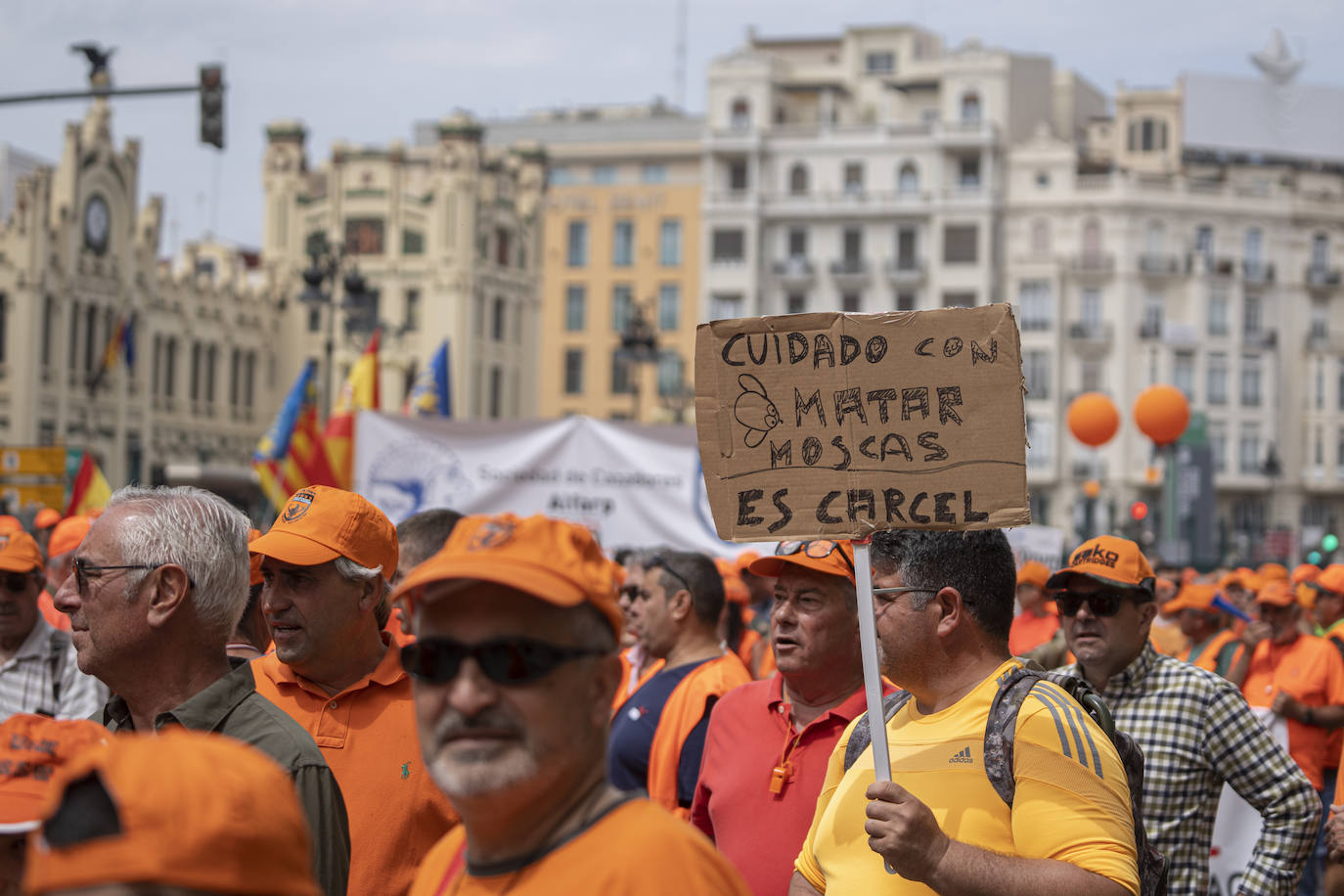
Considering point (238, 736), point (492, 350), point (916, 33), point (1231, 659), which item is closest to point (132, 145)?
point (492, 350)

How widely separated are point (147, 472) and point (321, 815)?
49.7 m

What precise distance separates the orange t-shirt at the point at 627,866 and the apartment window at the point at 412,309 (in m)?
62.0

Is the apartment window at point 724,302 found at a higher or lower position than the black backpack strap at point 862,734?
higher

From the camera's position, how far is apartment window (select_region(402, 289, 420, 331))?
6366cm

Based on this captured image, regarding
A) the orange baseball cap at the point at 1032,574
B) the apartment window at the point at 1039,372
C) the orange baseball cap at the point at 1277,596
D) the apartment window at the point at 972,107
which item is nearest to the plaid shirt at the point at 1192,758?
the orange baseball cap at the point at 1277,596

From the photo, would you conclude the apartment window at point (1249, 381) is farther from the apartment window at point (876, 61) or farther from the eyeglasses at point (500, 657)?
the eyeglasses at point (500, 657)

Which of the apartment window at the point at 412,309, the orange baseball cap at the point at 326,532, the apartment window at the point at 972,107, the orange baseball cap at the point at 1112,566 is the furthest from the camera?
the apartment window at the point at 972,107

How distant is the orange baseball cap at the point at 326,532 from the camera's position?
4148 millimetres

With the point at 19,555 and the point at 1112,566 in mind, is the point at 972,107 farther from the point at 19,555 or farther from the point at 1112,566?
the point at 1112,566

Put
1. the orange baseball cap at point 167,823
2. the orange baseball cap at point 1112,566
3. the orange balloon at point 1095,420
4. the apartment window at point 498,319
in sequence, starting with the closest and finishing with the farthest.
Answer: the orange baseball cap at point 167,823 → the orange baseball cap at point 1112,566 → the orange balloon at point 1095,420 → the apartment window at point 498,319

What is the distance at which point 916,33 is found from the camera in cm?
7688

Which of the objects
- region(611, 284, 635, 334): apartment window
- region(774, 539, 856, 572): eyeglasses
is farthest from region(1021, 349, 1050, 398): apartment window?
region(774, 539, 856, 572): eyeglasses

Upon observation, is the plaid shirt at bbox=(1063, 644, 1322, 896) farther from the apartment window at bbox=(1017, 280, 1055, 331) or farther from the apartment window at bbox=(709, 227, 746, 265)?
the apartment window at bbox=(709, 227, 746, 265)

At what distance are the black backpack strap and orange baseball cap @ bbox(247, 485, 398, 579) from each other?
1.30 m
